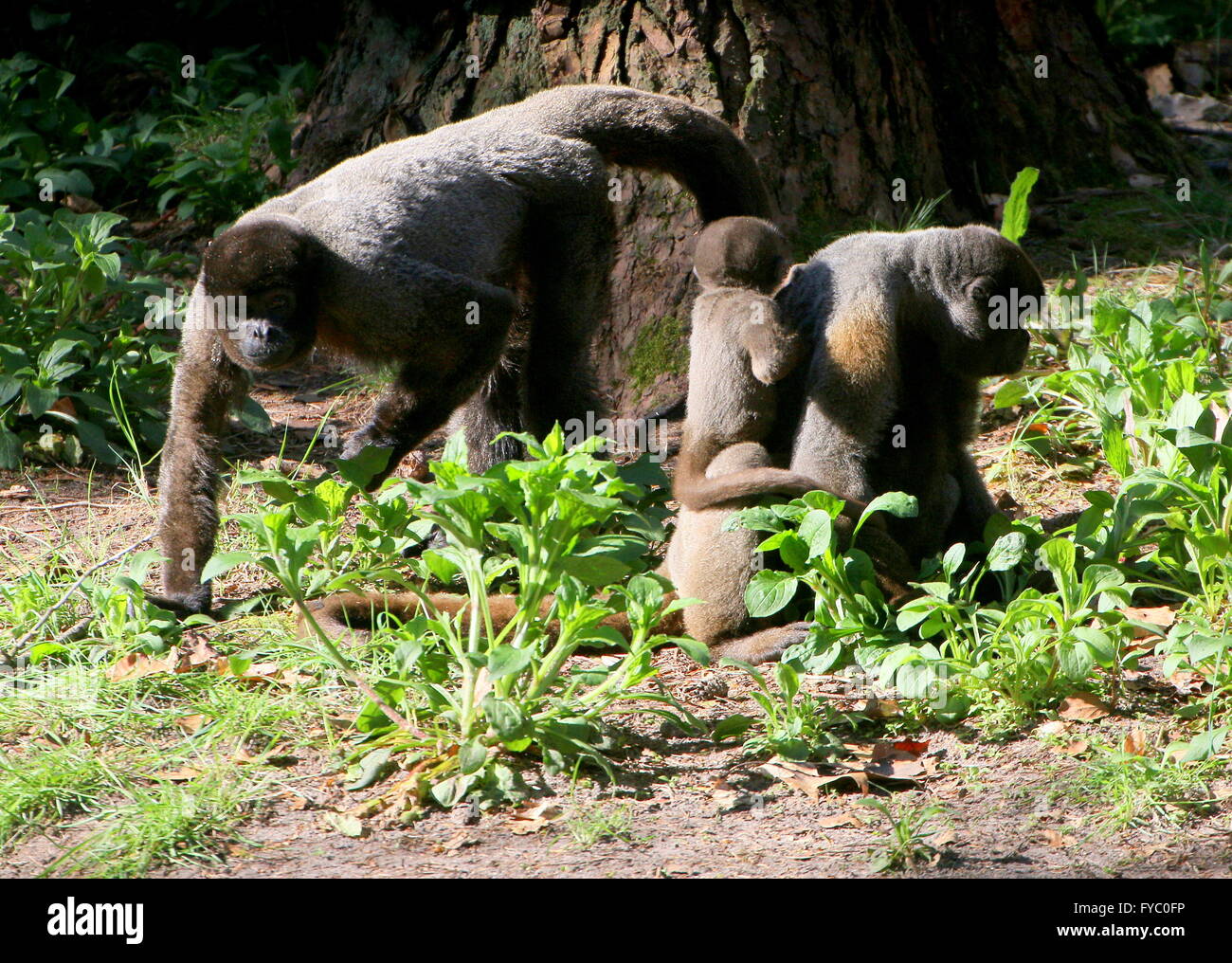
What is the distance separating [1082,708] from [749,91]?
11.1 ft

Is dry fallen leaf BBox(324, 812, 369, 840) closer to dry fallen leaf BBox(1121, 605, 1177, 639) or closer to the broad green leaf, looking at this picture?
the broad green leaf

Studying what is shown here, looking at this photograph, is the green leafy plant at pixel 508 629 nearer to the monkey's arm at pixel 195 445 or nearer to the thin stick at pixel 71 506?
the monkey's arm at pixel 195 445

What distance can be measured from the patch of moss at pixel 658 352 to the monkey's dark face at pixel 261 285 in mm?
1750

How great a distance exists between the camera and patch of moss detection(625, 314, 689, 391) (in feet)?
19.5

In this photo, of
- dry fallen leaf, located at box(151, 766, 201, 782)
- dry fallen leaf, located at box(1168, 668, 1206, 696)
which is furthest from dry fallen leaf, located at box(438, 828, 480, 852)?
dry fallen leaf, located at box(1168, 668, 1206, 696)

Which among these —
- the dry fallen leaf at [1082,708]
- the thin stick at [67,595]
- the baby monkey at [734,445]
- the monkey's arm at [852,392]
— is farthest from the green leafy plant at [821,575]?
the thin stick at [67,595]

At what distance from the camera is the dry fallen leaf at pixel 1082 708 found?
3.59m

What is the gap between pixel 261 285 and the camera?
4617 millimetres

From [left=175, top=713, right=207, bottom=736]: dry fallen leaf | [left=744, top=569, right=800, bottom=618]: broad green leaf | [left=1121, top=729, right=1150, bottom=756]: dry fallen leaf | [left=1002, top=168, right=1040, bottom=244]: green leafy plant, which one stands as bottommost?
[left=1121, top=729, right=1150, bottom=756]: dry fallen leaf

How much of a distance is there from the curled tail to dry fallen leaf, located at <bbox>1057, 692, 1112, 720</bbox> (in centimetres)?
259

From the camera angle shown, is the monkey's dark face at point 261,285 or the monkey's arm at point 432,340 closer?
the monkey's dark face at point 261,285

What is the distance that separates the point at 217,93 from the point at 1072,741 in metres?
7.22

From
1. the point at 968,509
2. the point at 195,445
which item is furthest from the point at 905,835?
the point at 195,445

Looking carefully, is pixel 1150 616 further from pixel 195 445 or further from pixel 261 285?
pixel 195 445
